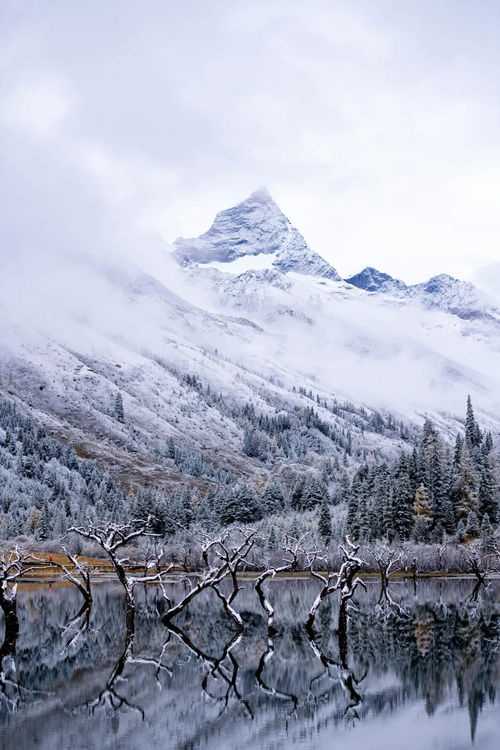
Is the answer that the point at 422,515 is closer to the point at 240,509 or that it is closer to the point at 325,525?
the point at 325,525

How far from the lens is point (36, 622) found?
69938 mm

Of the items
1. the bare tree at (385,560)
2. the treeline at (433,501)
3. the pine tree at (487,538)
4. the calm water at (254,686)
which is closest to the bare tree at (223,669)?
the calm water at (254,686)

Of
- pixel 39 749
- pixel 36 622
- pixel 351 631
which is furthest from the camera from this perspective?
pixel 36 622

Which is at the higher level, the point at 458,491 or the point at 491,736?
Result: the point at 458,491

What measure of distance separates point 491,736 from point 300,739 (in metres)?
8.27

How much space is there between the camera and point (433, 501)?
470 ft

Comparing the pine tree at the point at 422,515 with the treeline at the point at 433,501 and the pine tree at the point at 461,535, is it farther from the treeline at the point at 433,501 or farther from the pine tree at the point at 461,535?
the pine tree at the point at 461,535

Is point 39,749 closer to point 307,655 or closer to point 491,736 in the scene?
point 491,736

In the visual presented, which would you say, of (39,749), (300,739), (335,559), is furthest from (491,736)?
(335,559)

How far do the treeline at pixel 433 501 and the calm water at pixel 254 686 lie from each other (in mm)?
71725

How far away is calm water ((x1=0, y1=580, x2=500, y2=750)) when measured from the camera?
31.2m

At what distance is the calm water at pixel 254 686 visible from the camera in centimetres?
3120

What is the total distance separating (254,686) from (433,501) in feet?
360

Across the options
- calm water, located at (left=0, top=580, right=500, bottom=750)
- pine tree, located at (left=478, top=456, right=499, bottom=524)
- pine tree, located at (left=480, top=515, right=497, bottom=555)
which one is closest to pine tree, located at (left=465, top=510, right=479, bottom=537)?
pine tree, located at (left=480, top=515, right=497, bottom=555)
